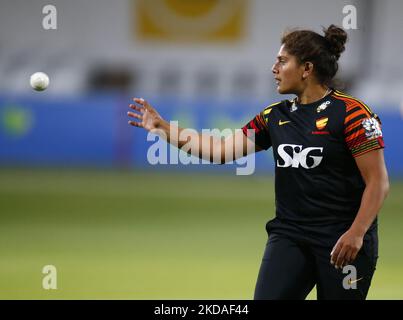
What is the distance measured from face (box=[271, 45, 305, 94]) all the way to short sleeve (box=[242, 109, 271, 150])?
11.4 inches

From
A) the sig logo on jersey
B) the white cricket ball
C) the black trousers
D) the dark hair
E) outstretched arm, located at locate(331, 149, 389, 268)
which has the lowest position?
the black trousers

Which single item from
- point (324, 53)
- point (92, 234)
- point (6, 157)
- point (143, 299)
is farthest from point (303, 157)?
point (6, 157)

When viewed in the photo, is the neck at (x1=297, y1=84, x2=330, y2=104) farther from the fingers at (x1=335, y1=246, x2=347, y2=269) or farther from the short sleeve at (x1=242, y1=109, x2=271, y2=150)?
the fingers at (x1=335, y1=246, x2=347, y2=269)

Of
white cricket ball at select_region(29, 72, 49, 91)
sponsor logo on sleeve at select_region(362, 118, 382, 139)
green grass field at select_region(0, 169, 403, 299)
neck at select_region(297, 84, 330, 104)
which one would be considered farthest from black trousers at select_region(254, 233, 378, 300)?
green grass field at select_region(0, 169, 403, 299)

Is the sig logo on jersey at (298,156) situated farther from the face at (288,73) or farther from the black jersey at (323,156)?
the face at (288,73)

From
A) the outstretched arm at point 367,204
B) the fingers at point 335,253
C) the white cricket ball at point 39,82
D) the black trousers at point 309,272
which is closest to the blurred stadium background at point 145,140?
the white cricket ball at point 39,82

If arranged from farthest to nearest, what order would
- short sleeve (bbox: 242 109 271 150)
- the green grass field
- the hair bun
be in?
the green grass field → short sleeve (bbox: 242 109 271 150) → the hair bun

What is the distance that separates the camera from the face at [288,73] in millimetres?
5586

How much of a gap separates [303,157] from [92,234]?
713 cm

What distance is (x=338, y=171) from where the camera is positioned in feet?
17.8

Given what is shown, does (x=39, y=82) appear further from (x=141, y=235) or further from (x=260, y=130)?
(x=141, y=235)

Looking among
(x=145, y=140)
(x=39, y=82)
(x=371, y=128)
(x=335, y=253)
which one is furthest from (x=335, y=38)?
(x=145, y=140)

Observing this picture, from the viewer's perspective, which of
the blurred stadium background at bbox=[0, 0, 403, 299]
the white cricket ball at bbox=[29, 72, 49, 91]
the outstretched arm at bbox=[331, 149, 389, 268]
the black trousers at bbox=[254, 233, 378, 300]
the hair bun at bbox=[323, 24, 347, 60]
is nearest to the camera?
the outstretched arm at bbox=[331, 149, 389, 268]

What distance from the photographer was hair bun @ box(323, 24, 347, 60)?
5520 mm
